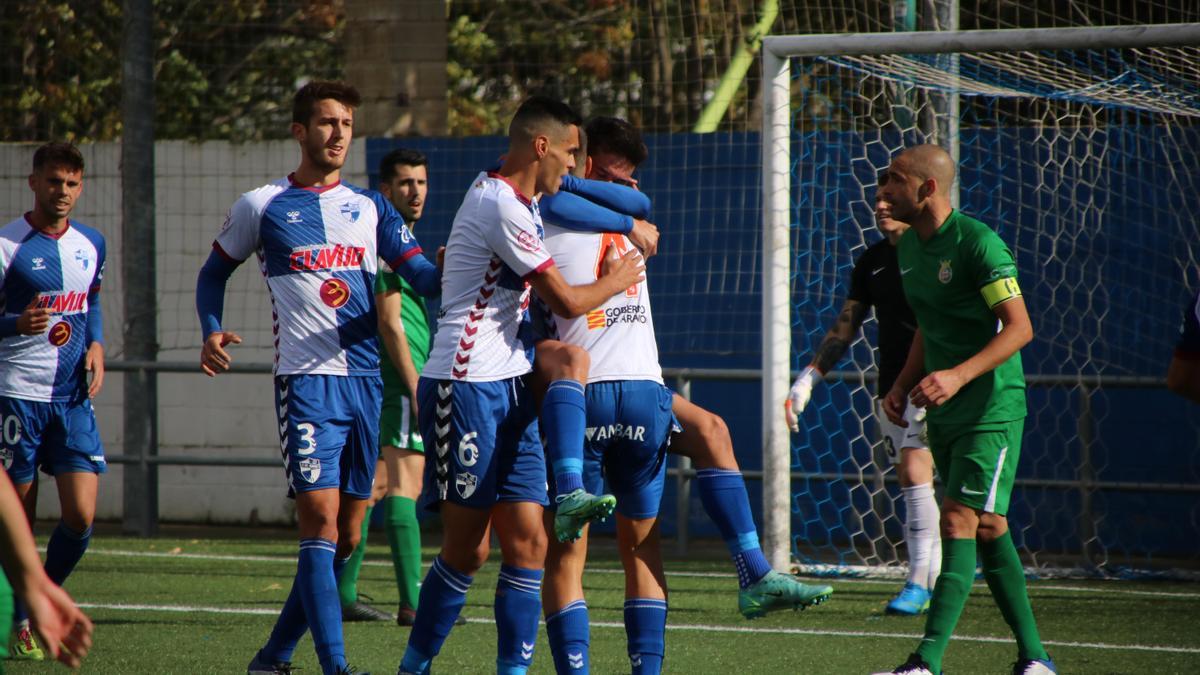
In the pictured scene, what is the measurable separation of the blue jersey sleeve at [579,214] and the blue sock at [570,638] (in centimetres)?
130

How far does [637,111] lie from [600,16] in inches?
160

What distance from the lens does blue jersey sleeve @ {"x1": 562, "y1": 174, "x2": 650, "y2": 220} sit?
17.5 ft

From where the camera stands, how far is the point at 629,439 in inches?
206

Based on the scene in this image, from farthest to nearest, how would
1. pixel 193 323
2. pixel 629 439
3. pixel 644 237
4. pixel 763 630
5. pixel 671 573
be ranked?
pixel 193 323
pixel 671 573
pixel 763 630
pixel 644 237
pixel 629 439

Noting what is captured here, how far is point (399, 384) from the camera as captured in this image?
7652 mm

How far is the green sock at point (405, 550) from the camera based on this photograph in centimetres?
746

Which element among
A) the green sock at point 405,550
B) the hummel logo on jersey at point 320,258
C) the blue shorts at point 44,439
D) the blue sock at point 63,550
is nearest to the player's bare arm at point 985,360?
the hummel logo on jersey at point 320,258

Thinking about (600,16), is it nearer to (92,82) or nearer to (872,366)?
(92,82)

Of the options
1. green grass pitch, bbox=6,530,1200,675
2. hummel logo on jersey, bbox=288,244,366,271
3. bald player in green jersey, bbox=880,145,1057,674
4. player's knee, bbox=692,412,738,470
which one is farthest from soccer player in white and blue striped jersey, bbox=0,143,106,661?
bald player in green jersey, bbox=880,145,1057,674

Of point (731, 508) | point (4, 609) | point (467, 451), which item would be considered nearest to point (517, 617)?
point (467, 451)

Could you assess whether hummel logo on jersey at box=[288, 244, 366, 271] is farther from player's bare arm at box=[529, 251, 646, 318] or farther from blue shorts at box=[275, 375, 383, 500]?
player's bare arm at box=[529, 251, 646, 318]

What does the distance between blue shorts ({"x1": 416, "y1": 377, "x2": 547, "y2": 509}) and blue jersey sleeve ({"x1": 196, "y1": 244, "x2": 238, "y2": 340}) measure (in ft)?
3.80

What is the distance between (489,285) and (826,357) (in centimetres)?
339

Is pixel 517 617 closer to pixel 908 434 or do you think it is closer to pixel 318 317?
pixel 318 317
